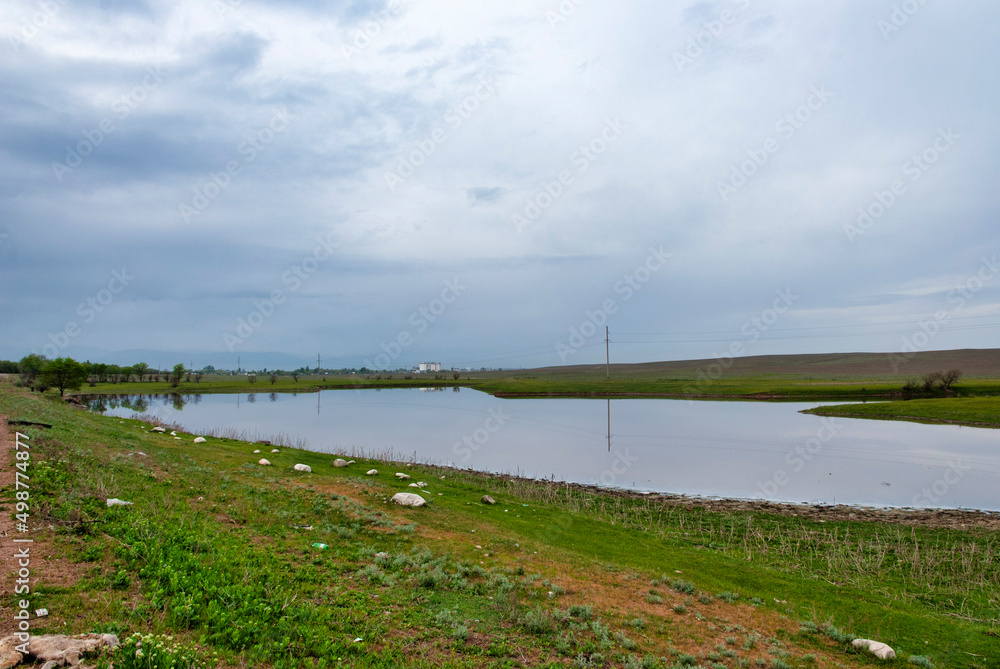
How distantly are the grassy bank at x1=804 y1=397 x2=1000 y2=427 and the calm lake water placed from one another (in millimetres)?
4042

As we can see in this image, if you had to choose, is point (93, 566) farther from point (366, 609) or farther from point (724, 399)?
point (724, 399)

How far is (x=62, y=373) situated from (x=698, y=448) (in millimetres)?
70282

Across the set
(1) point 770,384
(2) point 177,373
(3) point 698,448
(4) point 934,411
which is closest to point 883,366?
(1) point 770,384

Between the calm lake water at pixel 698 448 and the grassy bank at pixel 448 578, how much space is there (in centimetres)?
719

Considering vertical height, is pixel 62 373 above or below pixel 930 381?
above

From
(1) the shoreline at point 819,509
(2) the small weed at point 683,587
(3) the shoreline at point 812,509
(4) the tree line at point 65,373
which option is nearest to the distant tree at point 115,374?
(4) the tree line at point 65,373

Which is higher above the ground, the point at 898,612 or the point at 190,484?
the point at 190,484

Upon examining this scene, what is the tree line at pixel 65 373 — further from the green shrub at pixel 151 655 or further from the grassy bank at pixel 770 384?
the green shrub at pixel 151 655

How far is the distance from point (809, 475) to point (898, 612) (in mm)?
19679

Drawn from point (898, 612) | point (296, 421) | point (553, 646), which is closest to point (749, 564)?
point (898, 612)

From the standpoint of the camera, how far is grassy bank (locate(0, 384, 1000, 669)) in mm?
6160

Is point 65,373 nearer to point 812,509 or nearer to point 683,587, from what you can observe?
point 683,587

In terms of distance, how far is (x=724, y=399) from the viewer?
269 ft

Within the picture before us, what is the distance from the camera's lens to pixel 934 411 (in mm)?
53094
